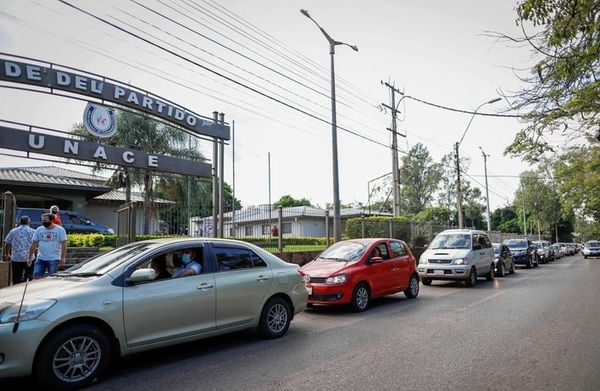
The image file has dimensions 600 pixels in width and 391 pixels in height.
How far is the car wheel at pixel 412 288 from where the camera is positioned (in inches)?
450

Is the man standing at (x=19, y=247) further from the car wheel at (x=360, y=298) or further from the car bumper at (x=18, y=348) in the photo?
the car wheel at (x=360, y=298)

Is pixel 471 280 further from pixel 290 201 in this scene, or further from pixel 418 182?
pixel 290 201

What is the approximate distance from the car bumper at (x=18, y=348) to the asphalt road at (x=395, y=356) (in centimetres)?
57

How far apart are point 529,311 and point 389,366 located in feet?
17.2

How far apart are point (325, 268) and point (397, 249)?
2.60 metres

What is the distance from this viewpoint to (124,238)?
12.8m

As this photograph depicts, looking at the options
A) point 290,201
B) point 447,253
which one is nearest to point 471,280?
point 447,253

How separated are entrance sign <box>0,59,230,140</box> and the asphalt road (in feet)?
25.9

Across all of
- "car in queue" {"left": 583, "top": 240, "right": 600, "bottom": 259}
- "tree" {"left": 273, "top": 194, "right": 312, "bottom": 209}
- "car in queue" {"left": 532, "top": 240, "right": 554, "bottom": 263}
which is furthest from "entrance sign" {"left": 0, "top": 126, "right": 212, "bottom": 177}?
"tree" {"left": 273, "top": 194, "right": 312, "bottom": 209}

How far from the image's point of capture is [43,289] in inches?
201

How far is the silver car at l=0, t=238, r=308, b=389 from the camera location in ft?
15.0

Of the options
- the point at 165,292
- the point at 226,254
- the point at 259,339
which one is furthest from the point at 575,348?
the point at 165,292

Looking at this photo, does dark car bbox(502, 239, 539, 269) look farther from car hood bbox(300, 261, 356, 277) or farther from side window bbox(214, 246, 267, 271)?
side window bbox(214, 246, 267, 271)

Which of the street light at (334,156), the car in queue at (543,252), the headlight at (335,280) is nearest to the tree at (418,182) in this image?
the car in queue at (543,252)
